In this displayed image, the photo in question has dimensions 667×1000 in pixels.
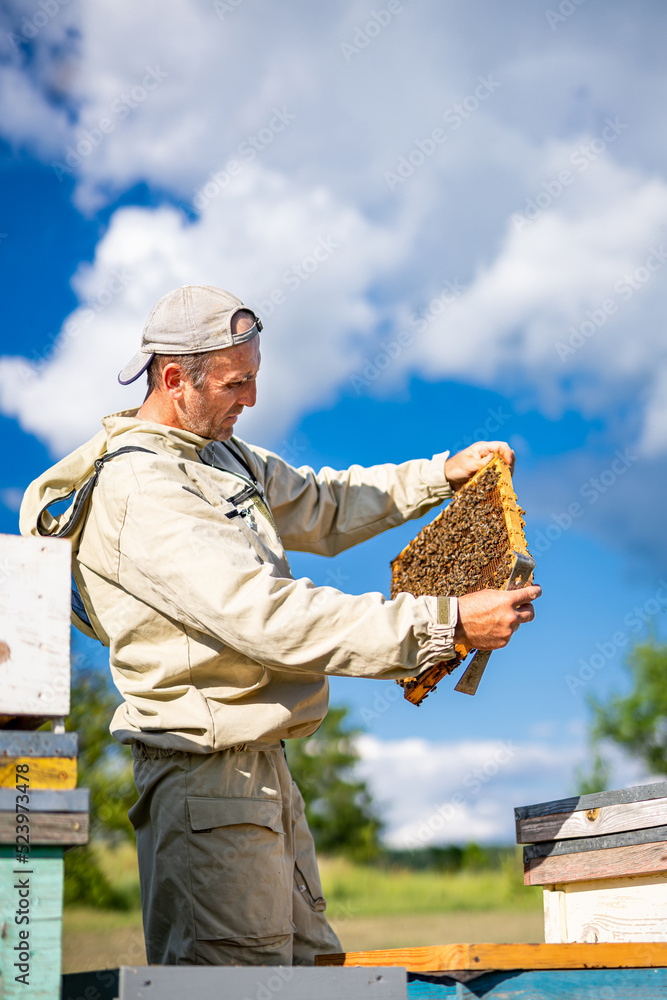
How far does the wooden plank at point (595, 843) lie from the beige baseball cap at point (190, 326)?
2.63 m

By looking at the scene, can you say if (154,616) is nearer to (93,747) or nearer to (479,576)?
(479,576)

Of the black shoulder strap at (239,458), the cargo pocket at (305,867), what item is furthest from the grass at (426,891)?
the black shoulder strap at (239,458)

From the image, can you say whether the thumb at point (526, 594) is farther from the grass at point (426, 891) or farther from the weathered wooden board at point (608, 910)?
the grass at point (426, 891)

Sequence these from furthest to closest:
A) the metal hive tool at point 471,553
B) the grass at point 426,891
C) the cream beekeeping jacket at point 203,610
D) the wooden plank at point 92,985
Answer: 1. the grass at point 426,891
2. the metal hive tool at point 471,553
3. the cream beekeeping jacket at point 203,610
4. the wooden plank at point 92,985

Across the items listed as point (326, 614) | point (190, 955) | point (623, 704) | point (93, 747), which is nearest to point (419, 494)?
point (326, 614)

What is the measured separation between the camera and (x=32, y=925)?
7.24 feet

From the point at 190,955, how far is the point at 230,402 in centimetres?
222

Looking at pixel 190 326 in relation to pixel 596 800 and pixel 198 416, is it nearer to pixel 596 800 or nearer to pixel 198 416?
pixel 198 416

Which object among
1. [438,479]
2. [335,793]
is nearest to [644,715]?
[335,793]

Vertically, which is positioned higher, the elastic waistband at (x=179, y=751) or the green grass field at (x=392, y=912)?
the elastic waistband at (x=179, y=751)

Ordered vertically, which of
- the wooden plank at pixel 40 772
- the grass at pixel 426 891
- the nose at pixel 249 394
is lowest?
the grass at pixel 426 891

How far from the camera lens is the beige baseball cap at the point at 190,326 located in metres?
4.02

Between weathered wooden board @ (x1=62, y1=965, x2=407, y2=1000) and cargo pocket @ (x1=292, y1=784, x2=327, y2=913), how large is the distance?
1399 millimetres

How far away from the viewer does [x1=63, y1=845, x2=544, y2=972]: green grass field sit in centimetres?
1408
